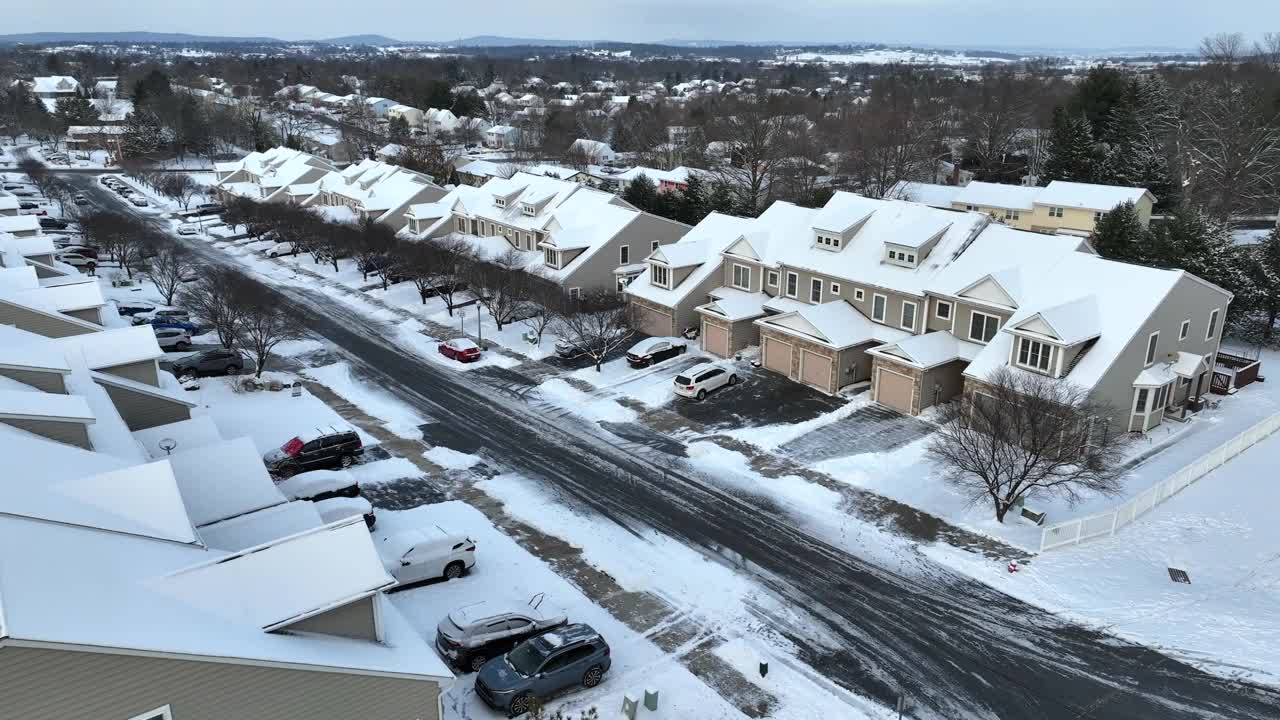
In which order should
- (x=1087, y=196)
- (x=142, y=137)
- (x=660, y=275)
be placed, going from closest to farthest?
(x=660, y=275)
(x=1087, y=196)
(x=142, y=137)

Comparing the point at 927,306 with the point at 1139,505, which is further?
the point at 927,306

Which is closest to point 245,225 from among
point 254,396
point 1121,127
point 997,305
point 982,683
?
point 254,396

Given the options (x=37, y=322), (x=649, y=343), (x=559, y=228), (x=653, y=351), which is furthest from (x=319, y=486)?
(x=559, y=228)

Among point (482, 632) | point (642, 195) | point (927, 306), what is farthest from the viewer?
point (642, 195)

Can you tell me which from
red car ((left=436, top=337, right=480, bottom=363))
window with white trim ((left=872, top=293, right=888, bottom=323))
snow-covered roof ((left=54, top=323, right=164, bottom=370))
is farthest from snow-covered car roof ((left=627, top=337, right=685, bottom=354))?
snow-covered roof ((left=54, top=323, right=164, bottom=370))

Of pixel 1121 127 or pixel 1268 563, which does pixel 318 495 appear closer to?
pixel 1268 563

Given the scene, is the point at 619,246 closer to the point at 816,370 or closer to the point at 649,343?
the point at 649,343

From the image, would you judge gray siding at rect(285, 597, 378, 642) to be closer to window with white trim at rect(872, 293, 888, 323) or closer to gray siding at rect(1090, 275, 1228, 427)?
gray siding at rect(1090, 275, 1228, 427)

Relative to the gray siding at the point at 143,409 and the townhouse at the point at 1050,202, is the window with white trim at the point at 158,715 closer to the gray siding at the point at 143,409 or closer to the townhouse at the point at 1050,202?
the gray siding at the point at 143,409
